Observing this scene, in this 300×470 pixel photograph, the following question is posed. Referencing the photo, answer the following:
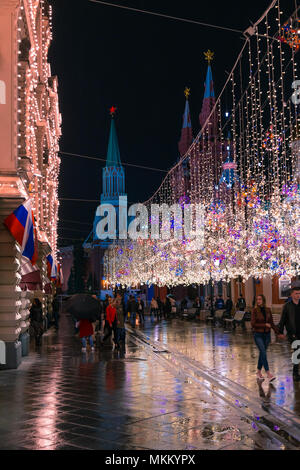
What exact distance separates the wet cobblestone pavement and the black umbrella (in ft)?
5.29

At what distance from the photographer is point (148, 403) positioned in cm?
1036

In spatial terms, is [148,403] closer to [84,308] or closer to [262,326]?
[262,326]

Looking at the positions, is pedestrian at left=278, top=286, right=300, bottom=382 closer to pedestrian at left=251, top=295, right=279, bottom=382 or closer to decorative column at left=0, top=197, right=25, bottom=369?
pedestrian at left=251, top=295, right=279, bottom=382

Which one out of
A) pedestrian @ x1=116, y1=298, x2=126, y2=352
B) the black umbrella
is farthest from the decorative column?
pedestrian @ x1=116, y1=298, x2=126, y2=352

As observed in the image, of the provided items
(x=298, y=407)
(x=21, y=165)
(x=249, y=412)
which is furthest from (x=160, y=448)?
(x=21, y=165)

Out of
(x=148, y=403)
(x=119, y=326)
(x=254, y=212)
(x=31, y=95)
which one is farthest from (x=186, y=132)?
(x=148, y=403)

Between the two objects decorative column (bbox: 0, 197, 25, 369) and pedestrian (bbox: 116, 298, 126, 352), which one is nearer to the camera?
decorative column (bbox: 0, 197, 25, 369)

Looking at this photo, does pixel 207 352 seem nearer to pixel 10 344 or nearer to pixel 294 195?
pixel 10 344

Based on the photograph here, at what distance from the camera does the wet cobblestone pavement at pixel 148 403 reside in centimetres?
770

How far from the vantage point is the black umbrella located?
19.8 meters

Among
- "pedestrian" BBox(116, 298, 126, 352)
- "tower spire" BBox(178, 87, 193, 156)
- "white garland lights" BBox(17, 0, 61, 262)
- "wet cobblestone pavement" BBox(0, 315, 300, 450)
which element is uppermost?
"tower spire" BBox(178, 87, 193, 156)

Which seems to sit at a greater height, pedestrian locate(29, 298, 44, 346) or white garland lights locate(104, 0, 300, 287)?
white garland lights locate(104, 0, 300, 287)

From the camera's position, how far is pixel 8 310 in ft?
50.5

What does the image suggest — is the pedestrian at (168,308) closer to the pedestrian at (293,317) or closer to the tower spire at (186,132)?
the pedestrian at (293,317)
